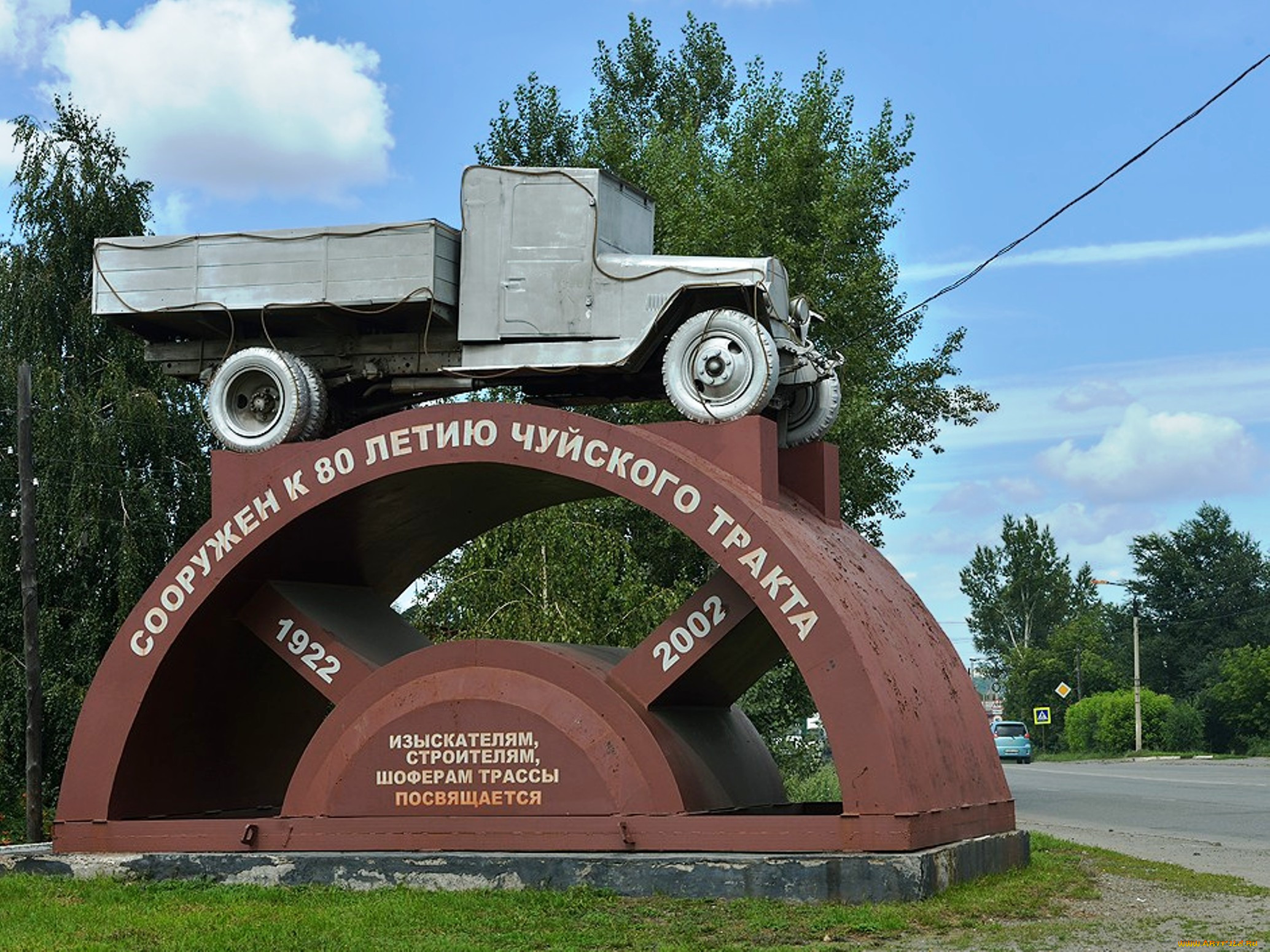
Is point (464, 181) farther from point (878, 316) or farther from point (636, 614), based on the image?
point (878, 316)

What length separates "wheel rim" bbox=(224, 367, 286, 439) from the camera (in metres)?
16.0

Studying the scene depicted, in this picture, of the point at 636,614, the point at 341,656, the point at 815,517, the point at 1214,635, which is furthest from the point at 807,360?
the point at 1214,635

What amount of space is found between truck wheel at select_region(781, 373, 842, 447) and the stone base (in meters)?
3.72

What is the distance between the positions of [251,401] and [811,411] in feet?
16.2

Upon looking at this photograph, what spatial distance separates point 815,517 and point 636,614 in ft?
39.4

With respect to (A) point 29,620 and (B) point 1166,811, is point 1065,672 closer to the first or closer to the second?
(B) point 1166,811

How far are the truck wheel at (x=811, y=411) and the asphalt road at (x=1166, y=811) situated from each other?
550 cm

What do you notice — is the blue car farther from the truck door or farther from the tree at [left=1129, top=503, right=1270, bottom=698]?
the truck door

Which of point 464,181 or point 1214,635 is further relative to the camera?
point 1214,635

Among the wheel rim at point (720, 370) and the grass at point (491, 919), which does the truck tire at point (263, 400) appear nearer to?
the wheel rim at point (720, 370)

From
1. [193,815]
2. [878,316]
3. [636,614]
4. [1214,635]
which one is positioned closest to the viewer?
[193,815]

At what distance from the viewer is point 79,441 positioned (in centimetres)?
2881

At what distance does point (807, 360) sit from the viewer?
15523 mm

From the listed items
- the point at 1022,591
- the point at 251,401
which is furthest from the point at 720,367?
the point at 1022,591
